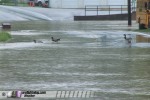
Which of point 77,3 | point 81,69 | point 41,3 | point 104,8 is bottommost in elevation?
point 104,8

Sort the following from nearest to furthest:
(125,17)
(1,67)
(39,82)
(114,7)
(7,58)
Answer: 1. (39,82)
2. (1,67)
3. (7,58)
4. (125,17)
5. (114,7)

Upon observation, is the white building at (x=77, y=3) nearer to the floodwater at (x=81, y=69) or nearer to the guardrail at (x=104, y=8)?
the guardrail at (x=104, y=8)

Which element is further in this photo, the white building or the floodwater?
the white building

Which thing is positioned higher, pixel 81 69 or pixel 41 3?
pixel 41 3

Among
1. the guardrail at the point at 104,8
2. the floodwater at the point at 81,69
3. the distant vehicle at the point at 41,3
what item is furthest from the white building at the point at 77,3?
the floodwater at the point at 81,69

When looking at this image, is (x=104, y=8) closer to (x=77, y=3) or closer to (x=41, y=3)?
(x=77, y=3)

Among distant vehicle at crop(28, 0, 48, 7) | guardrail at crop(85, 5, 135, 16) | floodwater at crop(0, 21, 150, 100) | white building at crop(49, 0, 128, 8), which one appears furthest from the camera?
distant vehicle at crop(28, 0, 48, 7)

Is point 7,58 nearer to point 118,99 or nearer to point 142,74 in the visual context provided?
point 142,74

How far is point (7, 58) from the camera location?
1900 cm

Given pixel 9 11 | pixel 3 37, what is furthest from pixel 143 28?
pixel 9 11

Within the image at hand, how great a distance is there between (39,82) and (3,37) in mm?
15059

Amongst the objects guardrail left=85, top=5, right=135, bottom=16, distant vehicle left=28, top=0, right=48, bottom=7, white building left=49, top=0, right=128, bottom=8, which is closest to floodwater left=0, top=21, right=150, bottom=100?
guardrail left=85, top=5, right=135, bottom=16

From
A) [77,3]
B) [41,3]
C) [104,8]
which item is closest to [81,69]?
[104,8]

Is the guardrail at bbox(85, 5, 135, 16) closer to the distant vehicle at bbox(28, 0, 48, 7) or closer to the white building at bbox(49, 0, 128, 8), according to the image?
the white building at bbox(49, 0, 128, 8)
